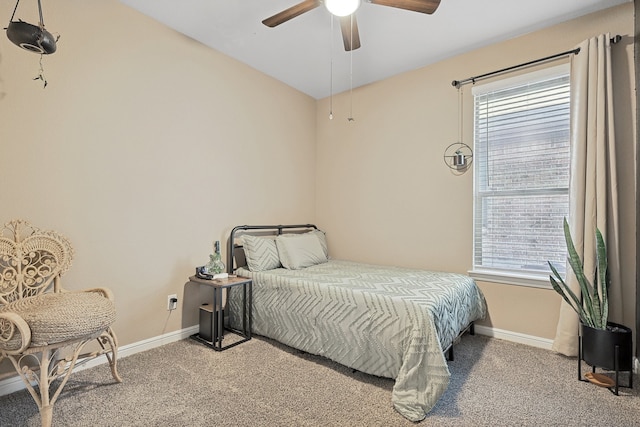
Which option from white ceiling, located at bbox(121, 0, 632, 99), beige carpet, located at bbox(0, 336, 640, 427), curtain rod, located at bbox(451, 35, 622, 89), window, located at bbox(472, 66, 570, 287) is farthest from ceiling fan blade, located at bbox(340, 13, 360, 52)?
beige carpet, located at bbox(0, 336, 640, 427)

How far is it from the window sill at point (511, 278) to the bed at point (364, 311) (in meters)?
0.17

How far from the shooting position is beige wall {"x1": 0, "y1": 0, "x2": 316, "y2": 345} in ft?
6.61

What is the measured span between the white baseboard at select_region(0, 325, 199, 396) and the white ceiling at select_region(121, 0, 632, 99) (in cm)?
266

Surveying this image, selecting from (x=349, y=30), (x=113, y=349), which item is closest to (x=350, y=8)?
(x=349, y=30)

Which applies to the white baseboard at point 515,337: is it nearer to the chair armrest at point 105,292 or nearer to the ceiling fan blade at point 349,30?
the ceiling fan blade at point 349,30

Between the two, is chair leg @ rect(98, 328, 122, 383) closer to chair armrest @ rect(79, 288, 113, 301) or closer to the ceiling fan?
chair armrest @ rect(79, 288, 113, 301)

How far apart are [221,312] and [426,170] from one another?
2.42 m

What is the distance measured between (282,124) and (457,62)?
6.54 ft

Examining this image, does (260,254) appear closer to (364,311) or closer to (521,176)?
(364,311)

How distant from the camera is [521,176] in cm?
273

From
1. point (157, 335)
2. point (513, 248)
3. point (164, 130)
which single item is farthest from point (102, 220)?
point (513, 248)

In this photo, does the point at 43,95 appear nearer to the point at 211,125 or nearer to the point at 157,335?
the point at 211,125

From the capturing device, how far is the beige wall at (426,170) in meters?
2.30

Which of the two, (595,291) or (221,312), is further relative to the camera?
(221,312)
